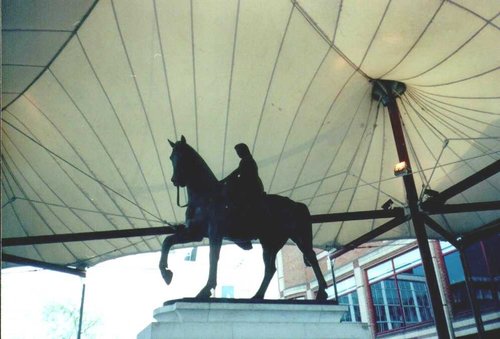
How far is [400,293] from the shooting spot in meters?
14.4

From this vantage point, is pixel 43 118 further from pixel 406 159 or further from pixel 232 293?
pixel 232 293

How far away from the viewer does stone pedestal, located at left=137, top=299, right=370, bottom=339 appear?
3.15 meters

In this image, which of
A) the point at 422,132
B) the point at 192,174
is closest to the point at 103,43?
the point at 192,174

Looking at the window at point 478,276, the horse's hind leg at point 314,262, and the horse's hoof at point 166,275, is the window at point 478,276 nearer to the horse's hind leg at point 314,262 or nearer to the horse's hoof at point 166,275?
the horse's hind leg at point 314,262

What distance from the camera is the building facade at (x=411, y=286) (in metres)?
11.7

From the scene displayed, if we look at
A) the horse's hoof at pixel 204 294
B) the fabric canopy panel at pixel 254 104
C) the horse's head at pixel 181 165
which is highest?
the fabric canopy panel at pixel 254 104

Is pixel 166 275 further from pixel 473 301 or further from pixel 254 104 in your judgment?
pixel 473 301

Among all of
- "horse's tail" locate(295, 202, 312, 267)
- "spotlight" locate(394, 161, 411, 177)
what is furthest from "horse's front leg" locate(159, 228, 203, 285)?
"spotlight" locate(394, 161, 411, 177)

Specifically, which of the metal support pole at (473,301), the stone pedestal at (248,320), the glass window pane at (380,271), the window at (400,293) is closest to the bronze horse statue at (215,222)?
the stone pedestal at (248,320)

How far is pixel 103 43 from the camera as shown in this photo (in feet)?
22.4

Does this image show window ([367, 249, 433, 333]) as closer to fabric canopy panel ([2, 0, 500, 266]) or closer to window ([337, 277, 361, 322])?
window ([337, 277, 361, 322])

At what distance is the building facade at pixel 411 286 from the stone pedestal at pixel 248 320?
658 cm

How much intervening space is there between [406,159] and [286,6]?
411 cm

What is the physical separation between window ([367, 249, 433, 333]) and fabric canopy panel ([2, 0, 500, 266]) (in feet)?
12.6
